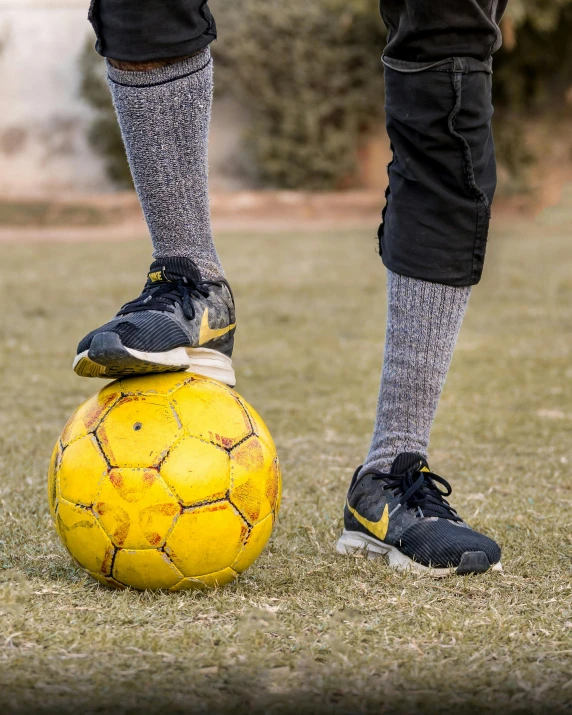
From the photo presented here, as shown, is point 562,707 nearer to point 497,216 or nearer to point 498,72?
point 497,216

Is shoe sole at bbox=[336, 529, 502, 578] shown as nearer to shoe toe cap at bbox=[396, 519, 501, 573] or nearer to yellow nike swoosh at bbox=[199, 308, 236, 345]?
shoe toe cap at bbox=[396, 519, 501, 573]

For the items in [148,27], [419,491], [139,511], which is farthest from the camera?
[419,491]

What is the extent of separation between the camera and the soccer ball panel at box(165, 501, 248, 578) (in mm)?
1745

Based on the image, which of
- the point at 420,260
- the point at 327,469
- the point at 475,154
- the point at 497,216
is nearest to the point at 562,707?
the point at 420,260

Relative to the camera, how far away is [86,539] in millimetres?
1770

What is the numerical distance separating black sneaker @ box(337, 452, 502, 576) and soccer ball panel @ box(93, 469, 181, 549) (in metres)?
0.51

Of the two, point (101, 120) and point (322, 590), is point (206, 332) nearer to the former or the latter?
point (322, 590)

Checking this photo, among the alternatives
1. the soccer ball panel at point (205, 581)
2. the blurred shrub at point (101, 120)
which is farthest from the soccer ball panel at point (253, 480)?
the blurred shrub at point (101, 120)

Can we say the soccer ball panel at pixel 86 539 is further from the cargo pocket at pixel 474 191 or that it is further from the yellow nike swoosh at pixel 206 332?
the cargo pocket at pixel 474 191

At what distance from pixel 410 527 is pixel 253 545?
1.20ft

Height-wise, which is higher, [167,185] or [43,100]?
[167,185]

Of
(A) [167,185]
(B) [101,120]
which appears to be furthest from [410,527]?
(B) [101,120]

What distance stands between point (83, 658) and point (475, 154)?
1.23 meters

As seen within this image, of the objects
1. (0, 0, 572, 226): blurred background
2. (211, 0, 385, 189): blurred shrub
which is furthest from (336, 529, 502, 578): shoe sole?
(211, 0, 385, 189): blurred shrub
